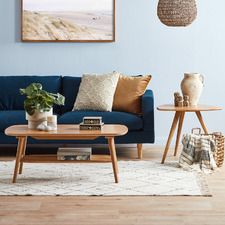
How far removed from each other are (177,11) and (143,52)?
0.89m

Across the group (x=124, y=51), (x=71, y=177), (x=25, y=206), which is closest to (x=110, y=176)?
(x=71, y=177)

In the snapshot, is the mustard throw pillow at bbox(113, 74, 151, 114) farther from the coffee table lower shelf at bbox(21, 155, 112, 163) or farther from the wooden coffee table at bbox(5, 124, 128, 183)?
the coffee table lower shelf at bbox(21, 155, 112, 163)

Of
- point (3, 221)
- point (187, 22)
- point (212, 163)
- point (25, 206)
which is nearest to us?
point (3, 221)

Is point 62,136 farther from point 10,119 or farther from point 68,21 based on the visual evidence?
point 68,21

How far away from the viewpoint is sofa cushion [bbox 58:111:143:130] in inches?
234

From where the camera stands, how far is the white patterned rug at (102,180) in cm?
472

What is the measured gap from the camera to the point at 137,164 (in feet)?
18.9

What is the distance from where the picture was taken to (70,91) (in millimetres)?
6539

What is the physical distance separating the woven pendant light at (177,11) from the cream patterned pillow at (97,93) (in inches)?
30.2

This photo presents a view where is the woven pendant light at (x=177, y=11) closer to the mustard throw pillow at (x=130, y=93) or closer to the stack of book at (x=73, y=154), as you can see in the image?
the mustard throw pillow at (x=130, y=93)

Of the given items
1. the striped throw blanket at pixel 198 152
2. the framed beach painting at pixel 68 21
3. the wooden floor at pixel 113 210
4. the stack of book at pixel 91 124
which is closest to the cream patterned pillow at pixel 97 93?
the framed beach painting at pixel 68 21

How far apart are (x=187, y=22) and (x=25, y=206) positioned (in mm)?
2651

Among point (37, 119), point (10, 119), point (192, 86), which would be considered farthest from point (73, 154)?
point (192, 86)

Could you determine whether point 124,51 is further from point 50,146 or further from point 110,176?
point 110,176
